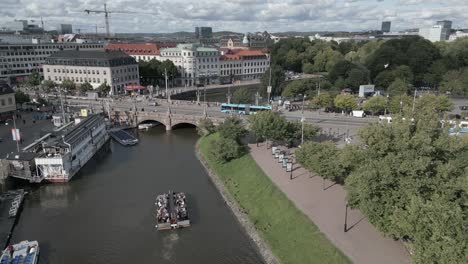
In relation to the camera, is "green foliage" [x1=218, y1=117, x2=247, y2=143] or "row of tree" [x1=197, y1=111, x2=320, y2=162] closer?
"row of tree" [x1=197, y1=111, x2=320, y2=162]

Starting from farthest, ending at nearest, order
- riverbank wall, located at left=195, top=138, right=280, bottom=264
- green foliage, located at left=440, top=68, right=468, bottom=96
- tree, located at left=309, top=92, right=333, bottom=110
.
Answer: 1. green foliage, located at left=440, top=68, right=468, bottom=96
2. tree, located at left=309, top=92, right=333, bottom=110
3. riverbank wall, located at left=195, top=138, right=280, bottom=264

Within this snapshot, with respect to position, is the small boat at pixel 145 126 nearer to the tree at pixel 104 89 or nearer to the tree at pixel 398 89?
the tree at pixel 104 89

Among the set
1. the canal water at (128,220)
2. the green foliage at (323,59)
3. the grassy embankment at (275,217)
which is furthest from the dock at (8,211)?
the green foliage at (323,59)

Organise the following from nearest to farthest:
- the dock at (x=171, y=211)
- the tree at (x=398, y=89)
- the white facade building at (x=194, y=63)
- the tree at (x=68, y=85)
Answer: the dock at (x=171, y=211)
the tree at (x=398, y=89)
the tree at (x=68, y=85)
the white facade building at (x=194, y=63)


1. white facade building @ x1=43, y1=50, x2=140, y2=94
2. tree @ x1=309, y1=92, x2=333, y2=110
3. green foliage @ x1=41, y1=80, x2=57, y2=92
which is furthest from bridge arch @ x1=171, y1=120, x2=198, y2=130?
Result: green foliage @ x1=41, y1=80, x2=57, y2=92

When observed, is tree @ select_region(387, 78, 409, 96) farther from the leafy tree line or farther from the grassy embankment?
the grassy embankment

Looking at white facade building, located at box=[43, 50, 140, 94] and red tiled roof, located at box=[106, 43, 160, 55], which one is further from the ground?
red tiled roof, located at box=[106, 43, 160, 55]

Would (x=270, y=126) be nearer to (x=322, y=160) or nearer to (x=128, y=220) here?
(x=322, y=160)

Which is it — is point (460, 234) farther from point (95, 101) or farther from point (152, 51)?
point (152, 51)
